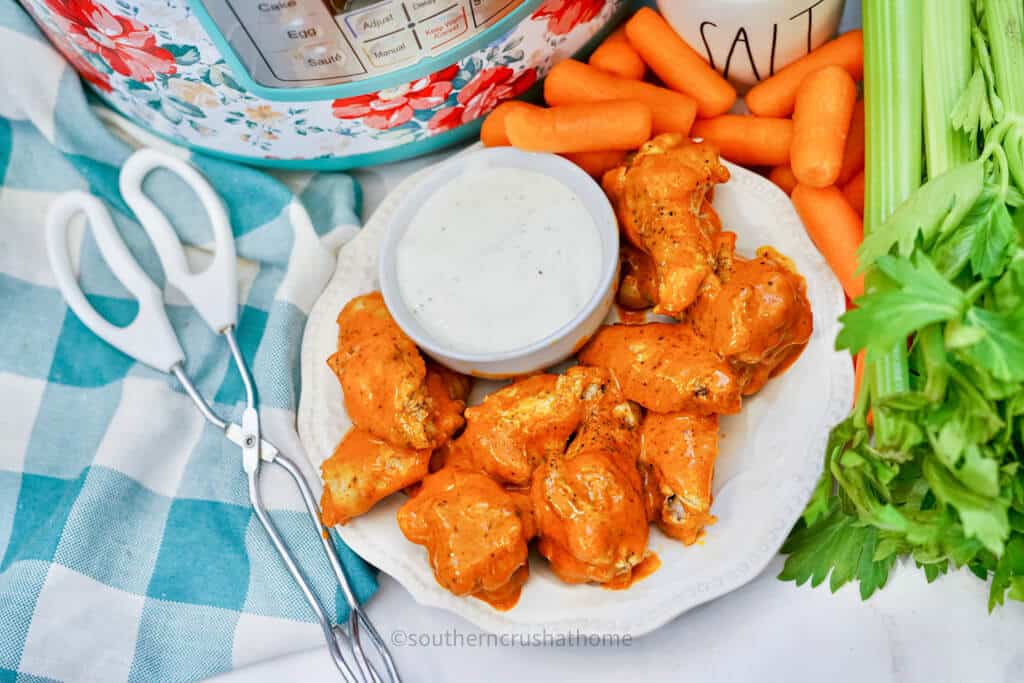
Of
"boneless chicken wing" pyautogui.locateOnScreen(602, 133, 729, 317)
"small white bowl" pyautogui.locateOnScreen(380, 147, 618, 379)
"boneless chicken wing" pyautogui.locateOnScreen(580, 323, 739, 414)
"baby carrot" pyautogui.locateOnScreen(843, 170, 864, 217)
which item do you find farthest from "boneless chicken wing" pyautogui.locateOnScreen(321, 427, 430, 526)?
"baby carrot" pyautogui.locateOnScreen(843, 170, 864, 217)

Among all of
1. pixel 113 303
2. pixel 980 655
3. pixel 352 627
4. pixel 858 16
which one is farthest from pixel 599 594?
pixel 858 16

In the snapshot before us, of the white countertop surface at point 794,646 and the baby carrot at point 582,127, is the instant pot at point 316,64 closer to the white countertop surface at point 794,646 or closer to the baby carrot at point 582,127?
the baby carrot at point 582,127

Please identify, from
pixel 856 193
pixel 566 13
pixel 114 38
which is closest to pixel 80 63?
pixel 114 38

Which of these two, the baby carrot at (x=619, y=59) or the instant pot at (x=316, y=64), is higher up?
the instant pot at (x=316, y=64)

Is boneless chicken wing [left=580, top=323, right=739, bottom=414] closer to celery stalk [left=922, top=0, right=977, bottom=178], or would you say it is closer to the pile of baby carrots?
the pile of baby carrots

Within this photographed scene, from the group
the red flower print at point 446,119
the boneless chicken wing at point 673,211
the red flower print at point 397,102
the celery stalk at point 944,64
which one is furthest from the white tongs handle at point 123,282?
the celery stalk at point 944,64

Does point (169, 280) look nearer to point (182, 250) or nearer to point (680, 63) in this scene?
point (182, 250)
